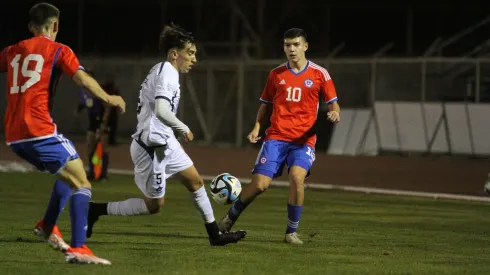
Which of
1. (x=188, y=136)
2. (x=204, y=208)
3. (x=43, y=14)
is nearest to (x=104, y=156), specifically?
(x=204, y=208)

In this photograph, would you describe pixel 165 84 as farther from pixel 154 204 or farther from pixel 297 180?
pixel 297 180

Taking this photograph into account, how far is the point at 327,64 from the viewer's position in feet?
109

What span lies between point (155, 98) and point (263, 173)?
70.1 inches

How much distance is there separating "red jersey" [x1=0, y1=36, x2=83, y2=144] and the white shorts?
68.1 inches

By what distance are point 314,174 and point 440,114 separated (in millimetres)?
6387

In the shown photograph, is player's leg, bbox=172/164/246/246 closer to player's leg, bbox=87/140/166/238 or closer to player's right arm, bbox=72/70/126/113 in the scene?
player's leg, bbox=87/140/166/238

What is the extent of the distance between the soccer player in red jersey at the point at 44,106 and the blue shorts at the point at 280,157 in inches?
114

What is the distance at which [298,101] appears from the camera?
12.4 m

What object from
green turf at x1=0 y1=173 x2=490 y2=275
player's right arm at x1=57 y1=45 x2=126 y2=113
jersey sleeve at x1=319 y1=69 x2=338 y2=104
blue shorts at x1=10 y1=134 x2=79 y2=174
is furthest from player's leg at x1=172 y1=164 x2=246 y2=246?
player's right arm at x1=57 y1=45 x2=126 y2=113

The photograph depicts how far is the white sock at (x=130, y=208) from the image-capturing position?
11555mm

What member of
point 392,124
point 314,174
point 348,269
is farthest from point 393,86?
point 348,269

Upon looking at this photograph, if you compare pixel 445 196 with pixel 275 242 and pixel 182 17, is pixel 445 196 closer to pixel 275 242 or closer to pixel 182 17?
pixel 275 242

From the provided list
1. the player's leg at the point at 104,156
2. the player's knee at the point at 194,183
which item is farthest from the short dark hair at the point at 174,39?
the player's leg at the point at 104,156

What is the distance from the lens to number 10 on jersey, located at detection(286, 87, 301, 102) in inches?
488
